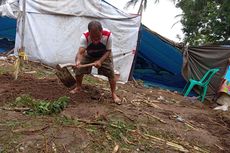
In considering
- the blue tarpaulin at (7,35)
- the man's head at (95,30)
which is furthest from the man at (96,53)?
the blue tarpaulin at (7,35)

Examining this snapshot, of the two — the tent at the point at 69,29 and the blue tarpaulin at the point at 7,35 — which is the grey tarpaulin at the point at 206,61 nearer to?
the tent at the point at 69,29

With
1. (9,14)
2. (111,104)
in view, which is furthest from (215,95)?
(9,14)

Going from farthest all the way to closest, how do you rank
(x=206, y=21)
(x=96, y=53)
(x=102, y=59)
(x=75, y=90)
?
(x=206, y=21) → (x=75, y=90) → (x=96, y=53) → (x=102, y=59)

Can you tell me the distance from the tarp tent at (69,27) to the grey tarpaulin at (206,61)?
1608 mm

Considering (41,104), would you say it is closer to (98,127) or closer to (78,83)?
(98,127)

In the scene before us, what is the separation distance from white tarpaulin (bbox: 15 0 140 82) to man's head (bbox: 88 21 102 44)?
4310mm

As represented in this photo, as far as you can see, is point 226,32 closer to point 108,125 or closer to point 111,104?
point 111,104

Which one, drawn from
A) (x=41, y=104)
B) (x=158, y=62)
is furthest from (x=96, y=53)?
(x=158, y=62)

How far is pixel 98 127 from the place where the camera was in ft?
12.7

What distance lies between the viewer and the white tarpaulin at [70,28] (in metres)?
9.08

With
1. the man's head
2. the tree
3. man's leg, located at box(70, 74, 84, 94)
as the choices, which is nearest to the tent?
man's leg, located at box(70, 74, 84, 94)

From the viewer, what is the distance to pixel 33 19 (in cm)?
933

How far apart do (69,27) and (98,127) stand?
18.8ft

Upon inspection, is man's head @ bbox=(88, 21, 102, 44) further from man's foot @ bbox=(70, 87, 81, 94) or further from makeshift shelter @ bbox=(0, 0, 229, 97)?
makeshift shelter @ bbox=(0, 0, 229, 97)
